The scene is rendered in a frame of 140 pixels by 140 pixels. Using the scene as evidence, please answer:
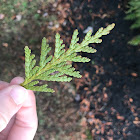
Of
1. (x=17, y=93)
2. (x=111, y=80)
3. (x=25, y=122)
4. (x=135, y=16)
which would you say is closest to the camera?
(x=17, y=93)

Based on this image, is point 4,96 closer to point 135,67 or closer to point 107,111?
point 107,111

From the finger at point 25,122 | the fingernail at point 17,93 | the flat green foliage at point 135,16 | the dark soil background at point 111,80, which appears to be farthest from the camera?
the dark soil background at point 111,80

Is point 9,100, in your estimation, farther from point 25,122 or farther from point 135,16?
point 135,16

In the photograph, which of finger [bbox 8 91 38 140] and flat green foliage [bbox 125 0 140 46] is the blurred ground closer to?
flat green foliage [bbox 125 0 140 46]

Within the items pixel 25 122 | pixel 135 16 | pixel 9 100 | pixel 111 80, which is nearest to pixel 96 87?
pixel 111 80

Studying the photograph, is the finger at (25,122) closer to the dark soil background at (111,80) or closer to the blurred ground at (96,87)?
the blurred ground at (96,87)

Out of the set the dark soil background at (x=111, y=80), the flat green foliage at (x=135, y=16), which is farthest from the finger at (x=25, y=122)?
the flat green foliage at (x=135, y=16)
